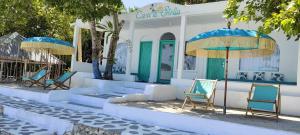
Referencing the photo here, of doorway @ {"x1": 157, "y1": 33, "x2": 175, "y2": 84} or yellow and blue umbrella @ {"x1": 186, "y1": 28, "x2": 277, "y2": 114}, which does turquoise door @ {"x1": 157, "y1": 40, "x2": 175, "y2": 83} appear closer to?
doorway @ {"x1": 157, "y1": 33, "x2": 175, "y2": 84}

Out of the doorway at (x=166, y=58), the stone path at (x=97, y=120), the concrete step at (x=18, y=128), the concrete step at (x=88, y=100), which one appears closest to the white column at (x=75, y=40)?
the doorway at (x=166, y=58)

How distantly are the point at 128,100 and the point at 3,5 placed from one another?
36.3 feet

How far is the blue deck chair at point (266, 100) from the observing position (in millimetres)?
8922

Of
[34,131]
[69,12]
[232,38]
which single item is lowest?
[34,131]

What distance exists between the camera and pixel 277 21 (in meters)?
6.40

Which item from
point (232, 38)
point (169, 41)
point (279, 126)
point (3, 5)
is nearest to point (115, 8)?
point (169, 41)

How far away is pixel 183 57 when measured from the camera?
14.2 metres

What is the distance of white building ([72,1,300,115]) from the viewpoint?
42.1ft

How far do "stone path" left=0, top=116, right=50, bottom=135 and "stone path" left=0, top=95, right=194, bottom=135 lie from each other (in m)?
0.19

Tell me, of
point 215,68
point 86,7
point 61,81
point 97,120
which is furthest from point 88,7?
point 97,120

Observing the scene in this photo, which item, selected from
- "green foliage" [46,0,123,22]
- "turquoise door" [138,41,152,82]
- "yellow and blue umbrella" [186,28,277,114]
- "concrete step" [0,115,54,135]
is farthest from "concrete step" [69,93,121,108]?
"turquoise door" [138,41,152,82]

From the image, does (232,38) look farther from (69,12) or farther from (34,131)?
(69,12)

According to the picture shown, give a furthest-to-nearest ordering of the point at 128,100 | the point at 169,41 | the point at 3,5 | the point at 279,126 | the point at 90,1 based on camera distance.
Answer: the point at 3,5
the point at 169,41
the point at 90,1
the point at 128,100
the point at 279,126

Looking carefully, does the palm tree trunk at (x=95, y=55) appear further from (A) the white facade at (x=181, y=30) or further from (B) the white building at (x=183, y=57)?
(A) the white facade at (x=181, y=30)
